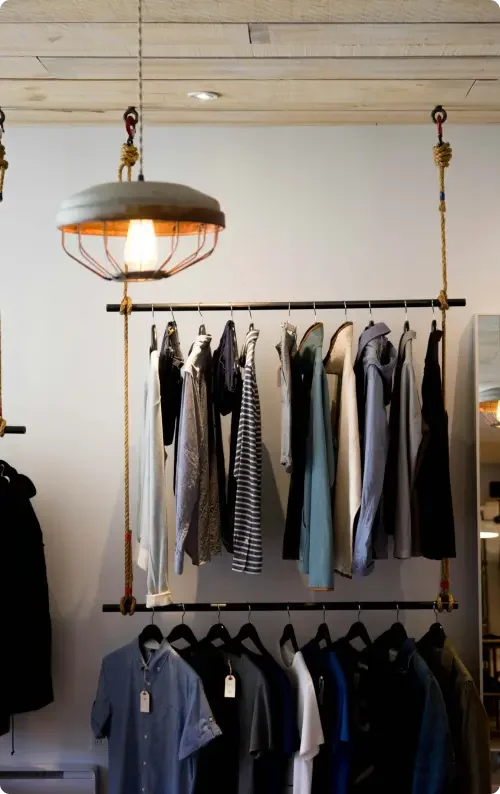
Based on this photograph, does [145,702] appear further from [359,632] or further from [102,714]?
[359,632]

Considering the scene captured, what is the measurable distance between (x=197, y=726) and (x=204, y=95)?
202 centimetres

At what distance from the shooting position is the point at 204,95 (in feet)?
10.8

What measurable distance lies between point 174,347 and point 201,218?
1411 mm

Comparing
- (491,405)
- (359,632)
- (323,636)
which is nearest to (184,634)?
(323,636)

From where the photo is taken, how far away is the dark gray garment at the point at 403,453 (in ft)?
10.2

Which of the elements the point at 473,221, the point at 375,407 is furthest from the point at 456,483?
the point at 473,221

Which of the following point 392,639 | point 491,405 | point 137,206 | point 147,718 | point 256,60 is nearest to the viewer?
point 137,206

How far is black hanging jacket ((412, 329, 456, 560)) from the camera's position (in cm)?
310

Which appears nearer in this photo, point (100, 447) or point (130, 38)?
point (130, 38)

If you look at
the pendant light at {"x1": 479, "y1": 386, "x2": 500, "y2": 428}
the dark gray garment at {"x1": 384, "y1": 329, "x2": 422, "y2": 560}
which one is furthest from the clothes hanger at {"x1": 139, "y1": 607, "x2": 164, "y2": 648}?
the pendant light at {"x1": 479, "y1": 386, "x2": 500, "y2": 428}

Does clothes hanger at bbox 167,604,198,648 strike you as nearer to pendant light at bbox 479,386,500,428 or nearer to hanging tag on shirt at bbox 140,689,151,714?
hanging tag on shirt at bbox 140,689,151,714

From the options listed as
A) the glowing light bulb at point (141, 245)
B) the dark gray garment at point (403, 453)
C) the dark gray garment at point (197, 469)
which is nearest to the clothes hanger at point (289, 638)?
the dark gray garment at point (197, 469)

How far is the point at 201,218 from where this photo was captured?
6.20 feet

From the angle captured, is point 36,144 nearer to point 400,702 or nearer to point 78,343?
point 78,343
